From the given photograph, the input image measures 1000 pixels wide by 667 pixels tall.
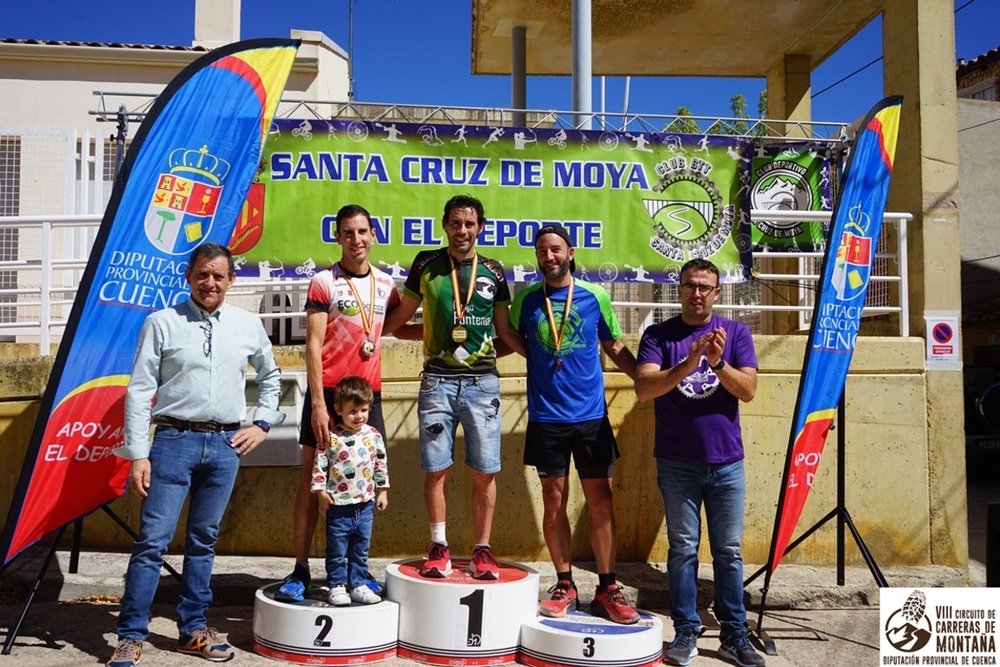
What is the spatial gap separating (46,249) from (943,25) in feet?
24.1

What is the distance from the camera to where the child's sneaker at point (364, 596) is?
14.5 feet

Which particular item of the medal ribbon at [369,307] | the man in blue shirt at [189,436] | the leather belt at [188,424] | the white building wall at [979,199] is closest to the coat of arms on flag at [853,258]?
the medal ribbon at [369,307]

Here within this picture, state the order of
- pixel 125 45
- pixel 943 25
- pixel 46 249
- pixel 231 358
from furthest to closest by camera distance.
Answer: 1. pixel 125 45
2. pixel 943 25
3. pixel 46 249
4. pixel 231 358

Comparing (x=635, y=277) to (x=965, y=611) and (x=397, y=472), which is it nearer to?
→ (x=397, y=472)

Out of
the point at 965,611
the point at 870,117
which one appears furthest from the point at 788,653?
the point at 870,117

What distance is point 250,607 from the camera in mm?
5484

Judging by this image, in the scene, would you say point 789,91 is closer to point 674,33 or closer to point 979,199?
point 674,33

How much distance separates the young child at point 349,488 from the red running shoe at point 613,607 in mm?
1228

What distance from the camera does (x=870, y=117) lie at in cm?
530

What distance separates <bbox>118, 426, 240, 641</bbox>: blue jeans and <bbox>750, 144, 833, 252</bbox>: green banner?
4776mm

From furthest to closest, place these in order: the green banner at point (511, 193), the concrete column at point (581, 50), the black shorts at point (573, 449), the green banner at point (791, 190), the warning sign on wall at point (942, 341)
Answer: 1. the concrete column at point (581, 50)
2. the green banner at point (791, 190)
3. the warning sign on wall at point (942, 341)
4. the green banner at point (511, 193)
5. the black shorts at point (573, 449)

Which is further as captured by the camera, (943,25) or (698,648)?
(943,25)

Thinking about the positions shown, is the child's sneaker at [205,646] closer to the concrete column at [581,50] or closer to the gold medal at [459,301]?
the gold medal at [459,301]

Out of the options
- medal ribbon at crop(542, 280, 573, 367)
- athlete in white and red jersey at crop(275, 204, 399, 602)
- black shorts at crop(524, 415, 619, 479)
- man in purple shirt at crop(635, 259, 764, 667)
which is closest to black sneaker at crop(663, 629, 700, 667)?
man in purple shirt at crop(635, 259, 764, 667)
